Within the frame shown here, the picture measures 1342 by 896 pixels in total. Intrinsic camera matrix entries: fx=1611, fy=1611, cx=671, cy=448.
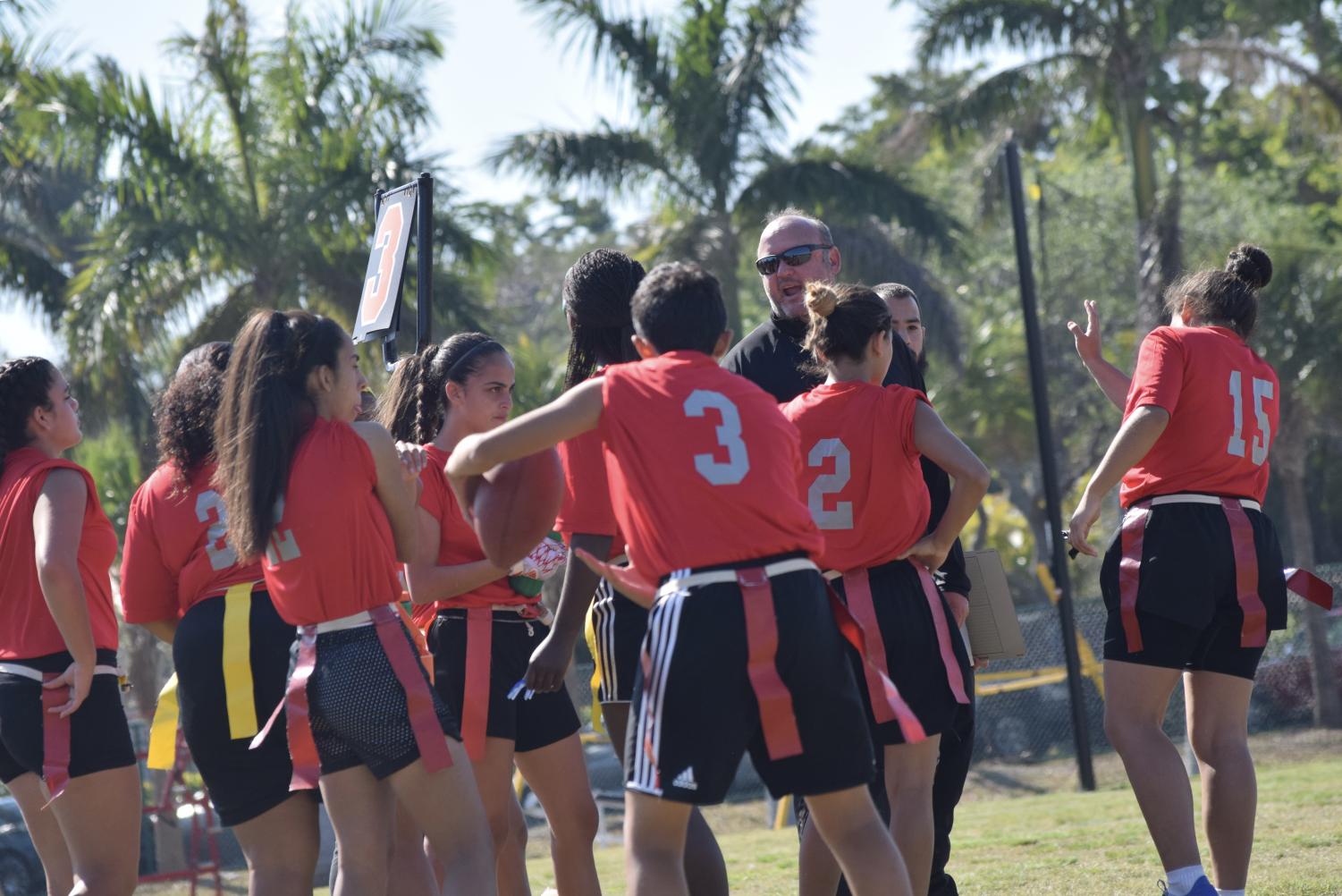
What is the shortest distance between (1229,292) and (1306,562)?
58.5 ft

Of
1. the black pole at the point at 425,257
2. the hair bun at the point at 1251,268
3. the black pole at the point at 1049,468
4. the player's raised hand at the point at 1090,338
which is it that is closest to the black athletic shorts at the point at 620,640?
the black pole at the point at 425,257

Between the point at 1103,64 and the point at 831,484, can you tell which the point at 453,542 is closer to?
the point at 831,484

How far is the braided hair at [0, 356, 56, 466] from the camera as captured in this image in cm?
500

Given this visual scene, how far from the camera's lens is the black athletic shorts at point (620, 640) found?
14.7 feet

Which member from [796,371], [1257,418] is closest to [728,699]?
[796,371]

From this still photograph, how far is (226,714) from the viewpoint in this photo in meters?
4.21

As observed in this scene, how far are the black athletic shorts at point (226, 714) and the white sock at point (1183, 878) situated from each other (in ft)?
8.70

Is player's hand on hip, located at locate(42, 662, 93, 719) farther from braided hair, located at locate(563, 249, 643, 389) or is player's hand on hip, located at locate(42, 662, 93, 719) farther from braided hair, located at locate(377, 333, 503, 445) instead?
braided hair, located at locate(563, 249, 643, 389)

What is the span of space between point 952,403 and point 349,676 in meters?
24.2

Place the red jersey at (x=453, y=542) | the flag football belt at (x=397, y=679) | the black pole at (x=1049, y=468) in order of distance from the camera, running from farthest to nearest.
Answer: the black pole at (x=1049, y=468) < the red jersey at (x=453, y=542) < the flag football belt at (x=397, y=679)

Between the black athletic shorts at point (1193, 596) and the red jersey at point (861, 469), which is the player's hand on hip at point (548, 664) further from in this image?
the black athletic shorts at point (1193, 596)

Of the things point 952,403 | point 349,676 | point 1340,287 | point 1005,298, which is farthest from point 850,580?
point 1005,298

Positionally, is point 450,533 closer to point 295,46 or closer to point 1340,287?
point 295,46

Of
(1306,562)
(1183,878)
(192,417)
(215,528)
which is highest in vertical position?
(192,417)
